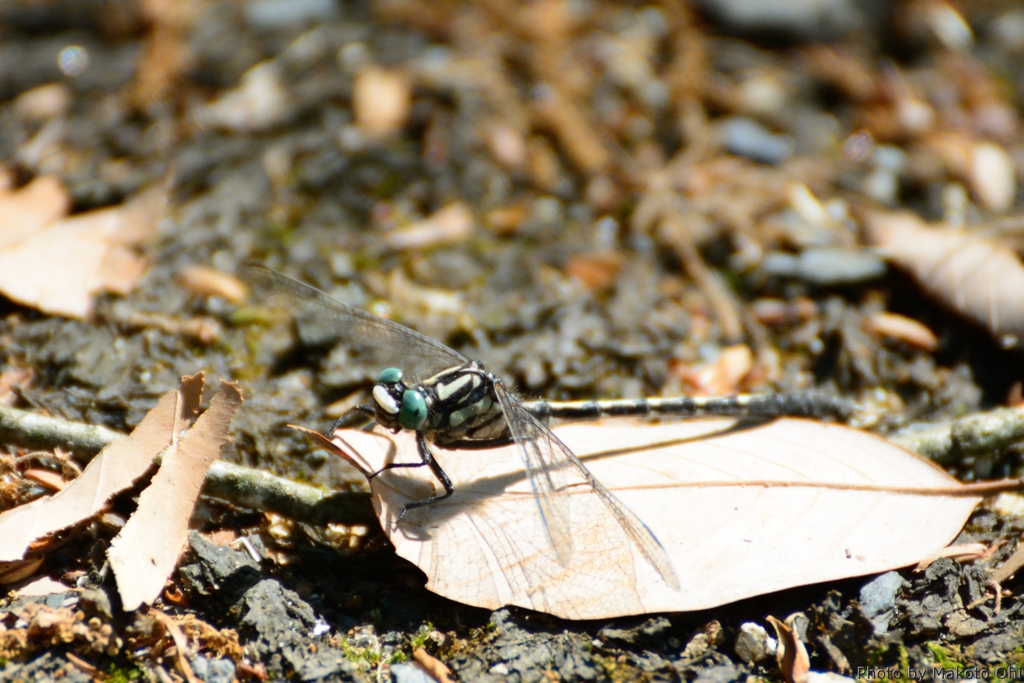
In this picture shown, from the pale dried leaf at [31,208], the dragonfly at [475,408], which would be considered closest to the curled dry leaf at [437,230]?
the dragonfly at [475,408]

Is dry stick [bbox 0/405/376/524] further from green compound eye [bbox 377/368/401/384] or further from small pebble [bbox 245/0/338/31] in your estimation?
small pebble [bbox 245/0/338/31]

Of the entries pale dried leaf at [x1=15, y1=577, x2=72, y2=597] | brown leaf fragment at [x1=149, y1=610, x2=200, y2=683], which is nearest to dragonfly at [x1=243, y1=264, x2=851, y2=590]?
brown leaf fragment at [x1=149, y1=610, x2=200, y2=683]

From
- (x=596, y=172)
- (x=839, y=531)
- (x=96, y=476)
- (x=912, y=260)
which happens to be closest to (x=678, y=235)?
(x=596, y=172)

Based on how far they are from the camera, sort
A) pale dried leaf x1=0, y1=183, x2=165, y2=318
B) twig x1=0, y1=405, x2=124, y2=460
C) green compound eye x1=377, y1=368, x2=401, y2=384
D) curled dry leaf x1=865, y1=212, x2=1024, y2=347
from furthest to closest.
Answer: curled dry leaf x1=865, y1=212, x2=1024, y2=347 < pale dried leaf x1=0, y1=183, x2=165, y2=318 < green compound eye x1=377, y1=368, x2=401, y2=384 < twig x1=0, y1=405, x2=124, y2=460

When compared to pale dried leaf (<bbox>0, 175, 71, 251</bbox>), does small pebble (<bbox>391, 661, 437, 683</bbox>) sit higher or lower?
lower

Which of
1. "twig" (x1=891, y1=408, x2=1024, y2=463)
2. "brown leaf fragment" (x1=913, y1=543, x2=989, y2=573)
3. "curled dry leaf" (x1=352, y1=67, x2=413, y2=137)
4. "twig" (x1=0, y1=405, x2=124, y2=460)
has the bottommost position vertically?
"brown leaf fragment" (x1=913, y1=543, x2=989, y2=573)

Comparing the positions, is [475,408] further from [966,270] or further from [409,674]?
[966,270]

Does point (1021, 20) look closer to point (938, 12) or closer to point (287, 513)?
point (938, 12)
